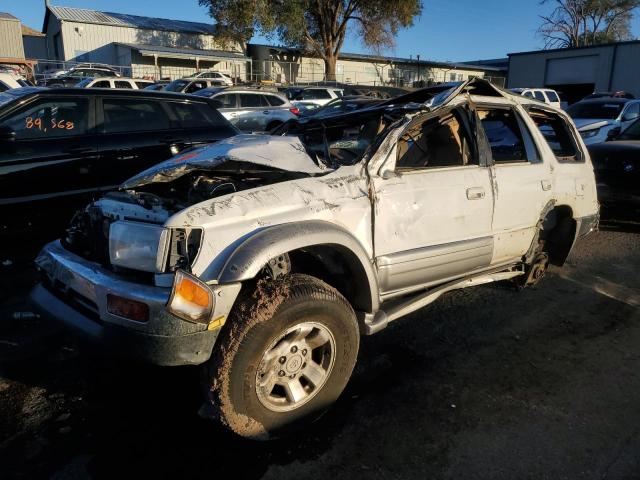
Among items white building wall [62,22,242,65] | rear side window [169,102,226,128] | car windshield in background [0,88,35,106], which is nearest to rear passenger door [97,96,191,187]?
rear side window [169,102,226,128]

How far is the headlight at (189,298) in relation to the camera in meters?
2.23

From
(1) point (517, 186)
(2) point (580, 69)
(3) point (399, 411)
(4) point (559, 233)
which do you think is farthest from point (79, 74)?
(2) point (580, 69)

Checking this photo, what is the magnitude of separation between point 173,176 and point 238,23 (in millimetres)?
36415

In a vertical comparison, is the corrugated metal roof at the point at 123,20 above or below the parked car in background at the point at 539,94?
above

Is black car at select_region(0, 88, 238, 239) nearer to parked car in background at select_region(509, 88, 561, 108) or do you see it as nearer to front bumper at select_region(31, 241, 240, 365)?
front bumper at select_region(31, 241, 240, 365)

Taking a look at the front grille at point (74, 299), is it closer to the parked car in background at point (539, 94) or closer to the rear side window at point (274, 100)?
the rear side window at point (274, 100)

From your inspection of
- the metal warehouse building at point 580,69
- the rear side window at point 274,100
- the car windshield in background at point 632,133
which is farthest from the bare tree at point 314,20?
the car windshield in background at point 632,133

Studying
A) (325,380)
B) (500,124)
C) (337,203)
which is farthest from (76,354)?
(500,124)

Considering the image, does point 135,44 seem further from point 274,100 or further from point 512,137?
point 512,137

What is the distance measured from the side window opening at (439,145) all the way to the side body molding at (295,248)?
0.96 m

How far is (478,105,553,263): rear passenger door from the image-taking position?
371 centimetres

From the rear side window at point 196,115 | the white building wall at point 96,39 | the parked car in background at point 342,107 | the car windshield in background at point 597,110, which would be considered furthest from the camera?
the white building wall at point 96,39

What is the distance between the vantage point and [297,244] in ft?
8.23

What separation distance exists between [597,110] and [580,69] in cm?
2622
